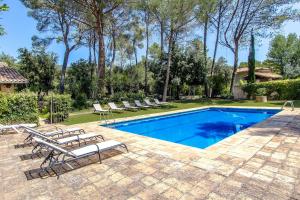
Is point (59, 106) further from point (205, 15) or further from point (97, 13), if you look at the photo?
point (205, 15)

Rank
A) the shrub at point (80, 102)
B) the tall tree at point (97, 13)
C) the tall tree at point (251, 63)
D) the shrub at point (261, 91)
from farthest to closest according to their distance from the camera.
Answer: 1. the tall tree at point (251, 63)
2. the shrub at point (261, 91)
3. the tall tree at point (97, 13)
4. the shrub at point (80, 102)

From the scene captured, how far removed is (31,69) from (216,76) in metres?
21.8

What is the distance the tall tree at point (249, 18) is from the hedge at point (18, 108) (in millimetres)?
20544

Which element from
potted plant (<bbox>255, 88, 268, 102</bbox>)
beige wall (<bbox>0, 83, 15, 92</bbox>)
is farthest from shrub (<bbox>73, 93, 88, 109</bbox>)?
potted plant (<bbox>255, 88, 268, 102</bbox>)

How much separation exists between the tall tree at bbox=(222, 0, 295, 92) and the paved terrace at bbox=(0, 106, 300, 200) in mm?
19942

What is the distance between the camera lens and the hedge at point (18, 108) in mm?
9062

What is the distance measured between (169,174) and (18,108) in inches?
337

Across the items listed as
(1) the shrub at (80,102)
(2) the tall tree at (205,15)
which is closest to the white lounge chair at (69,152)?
(1) the shrub at (80,102)

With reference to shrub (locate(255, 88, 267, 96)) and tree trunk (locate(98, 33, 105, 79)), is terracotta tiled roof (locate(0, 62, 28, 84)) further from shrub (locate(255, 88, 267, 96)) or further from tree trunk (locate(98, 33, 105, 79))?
shrub (locate(255, 88, 267, 96))

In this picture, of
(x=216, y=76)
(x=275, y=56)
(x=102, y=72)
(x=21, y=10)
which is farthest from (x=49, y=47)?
(x=275, y=56)

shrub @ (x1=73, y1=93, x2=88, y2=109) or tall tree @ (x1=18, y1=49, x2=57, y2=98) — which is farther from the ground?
tall tree @ (x1=18, y1=49, x2=57, y2=98)

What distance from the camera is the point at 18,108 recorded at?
31.1ft

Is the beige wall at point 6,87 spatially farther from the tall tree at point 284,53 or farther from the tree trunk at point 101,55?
the tall tree at point 284,53

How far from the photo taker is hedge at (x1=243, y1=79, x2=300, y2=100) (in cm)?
1850
